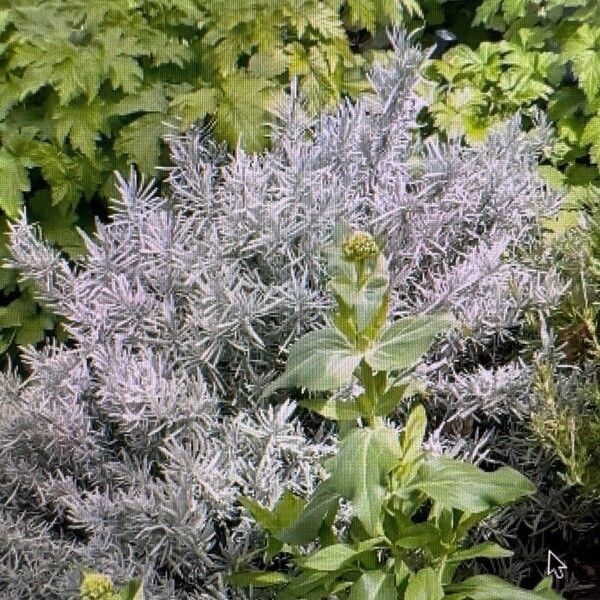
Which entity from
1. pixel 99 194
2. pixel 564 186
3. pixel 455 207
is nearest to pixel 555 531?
pixel 455 207

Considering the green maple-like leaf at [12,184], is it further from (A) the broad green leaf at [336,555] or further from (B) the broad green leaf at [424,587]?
(B) the broad green leaf at [424,587]

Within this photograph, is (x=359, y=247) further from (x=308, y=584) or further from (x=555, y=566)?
(x=555, y=566)

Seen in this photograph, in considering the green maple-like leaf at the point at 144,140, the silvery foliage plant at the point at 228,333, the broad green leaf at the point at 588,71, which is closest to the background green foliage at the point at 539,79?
the broad green leaf at the point at 588,71

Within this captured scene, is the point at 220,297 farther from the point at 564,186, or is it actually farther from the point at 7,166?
the point at 564,186

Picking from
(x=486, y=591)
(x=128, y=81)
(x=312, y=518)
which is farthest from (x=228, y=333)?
(x=128, y=81)

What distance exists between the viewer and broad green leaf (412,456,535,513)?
196cm

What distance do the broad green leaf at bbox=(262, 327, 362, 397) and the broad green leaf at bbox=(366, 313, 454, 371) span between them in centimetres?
4

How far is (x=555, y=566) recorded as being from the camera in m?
2.76

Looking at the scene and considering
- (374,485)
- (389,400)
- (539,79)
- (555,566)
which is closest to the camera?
(374,485)

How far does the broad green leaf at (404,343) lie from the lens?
1.94 m

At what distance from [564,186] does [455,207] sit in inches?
26.3

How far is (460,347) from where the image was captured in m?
2.71

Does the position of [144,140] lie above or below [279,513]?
above

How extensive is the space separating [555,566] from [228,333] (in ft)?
3.48
